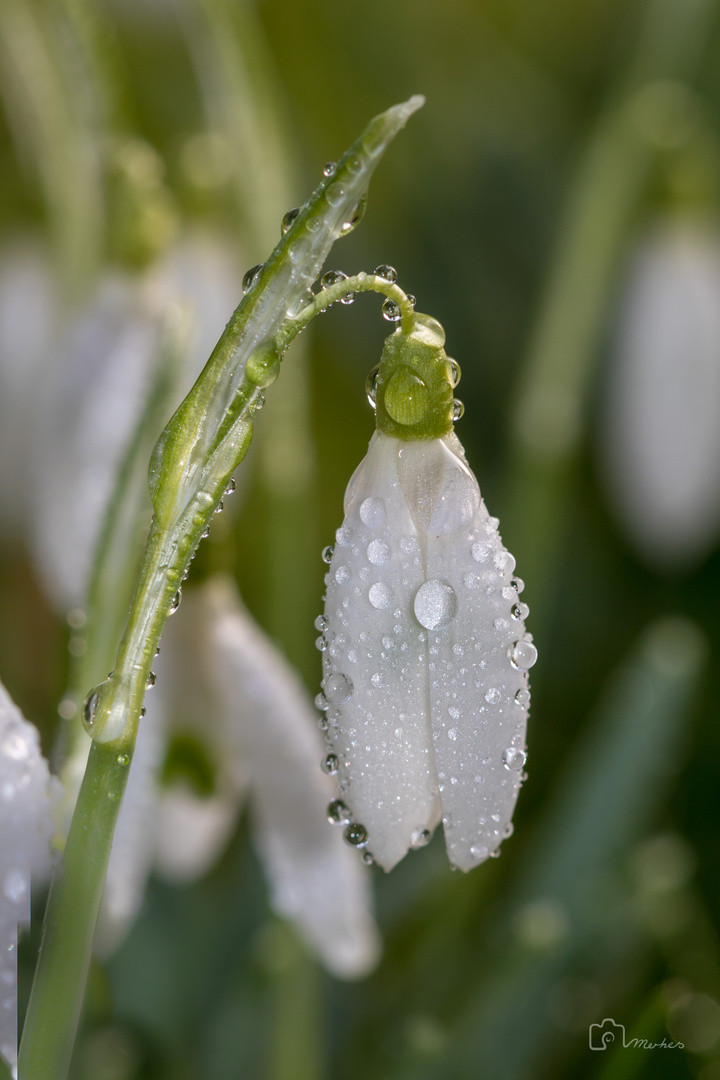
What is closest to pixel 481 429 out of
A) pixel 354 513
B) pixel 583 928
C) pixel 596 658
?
pixel 596 658

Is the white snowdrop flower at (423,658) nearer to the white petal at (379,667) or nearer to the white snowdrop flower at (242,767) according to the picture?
the white petal at (379,667)

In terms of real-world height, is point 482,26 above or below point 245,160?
above

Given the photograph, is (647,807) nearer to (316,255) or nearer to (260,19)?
(316,255)

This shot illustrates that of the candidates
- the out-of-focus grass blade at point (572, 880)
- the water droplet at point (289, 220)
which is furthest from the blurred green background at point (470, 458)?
the water droplet at point (289, 220)

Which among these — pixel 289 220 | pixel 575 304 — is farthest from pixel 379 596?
pixel 575 304

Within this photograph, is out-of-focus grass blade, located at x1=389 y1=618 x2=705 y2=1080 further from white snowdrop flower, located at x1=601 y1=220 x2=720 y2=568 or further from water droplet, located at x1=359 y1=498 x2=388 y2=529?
water droplet, located at x1=359 y1=498 x2=388 y2=529
